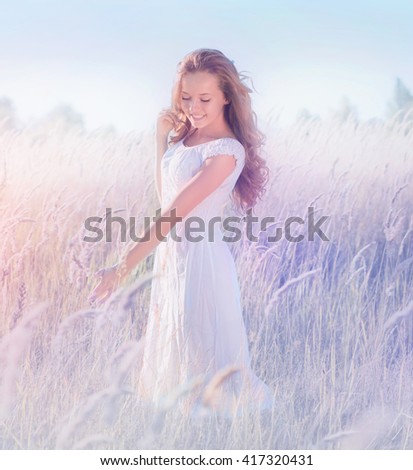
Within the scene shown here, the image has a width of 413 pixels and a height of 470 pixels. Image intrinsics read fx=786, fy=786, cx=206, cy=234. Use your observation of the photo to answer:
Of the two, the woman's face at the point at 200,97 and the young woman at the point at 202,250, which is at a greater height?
the woman's face at the point at 200,97

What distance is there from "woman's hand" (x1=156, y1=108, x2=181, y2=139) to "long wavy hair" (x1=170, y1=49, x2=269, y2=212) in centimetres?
1

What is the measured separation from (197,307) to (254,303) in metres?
0.63

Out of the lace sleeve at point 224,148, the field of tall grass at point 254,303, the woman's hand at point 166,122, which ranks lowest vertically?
the field of tall grass at point 254,303

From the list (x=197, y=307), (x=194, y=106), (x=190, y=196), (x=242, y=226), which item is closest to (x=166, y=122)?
(x=194, y=106)

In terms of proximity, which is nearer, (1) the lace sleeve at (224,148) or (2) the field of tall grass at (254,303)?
(2) the field of tall grass at (254,303)

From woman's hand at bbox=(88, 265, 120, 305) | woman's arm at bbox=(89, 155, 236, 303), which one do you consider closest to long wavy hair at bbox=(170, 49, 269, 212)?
woman's arm at bbox=(89, 155, 236, 303)

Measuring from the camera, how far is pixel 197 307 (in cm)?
249

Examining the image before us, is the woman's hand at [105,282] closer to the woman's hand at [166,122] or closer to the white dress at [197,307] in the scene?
the white dress at [197,307]

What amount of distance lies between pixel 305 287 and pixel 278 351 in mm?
375

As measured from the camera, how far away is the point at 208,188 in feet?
7.89

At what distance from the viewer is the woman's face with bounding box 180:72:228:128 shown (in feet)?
8.05

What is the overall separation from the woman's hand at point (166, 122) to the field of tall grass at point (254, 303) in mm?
458

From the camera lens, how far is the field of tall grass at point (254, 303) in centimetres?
229

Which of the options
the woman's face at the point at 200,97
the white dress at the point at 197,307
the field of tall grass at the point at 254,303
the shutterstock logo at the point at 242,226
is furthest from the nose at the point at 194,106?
the shutterstock logo at the point at 242,226
